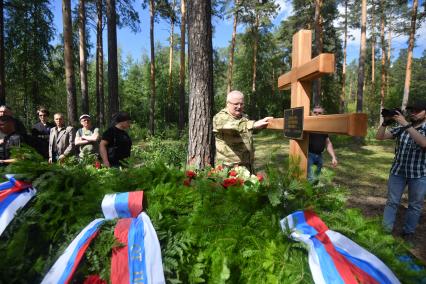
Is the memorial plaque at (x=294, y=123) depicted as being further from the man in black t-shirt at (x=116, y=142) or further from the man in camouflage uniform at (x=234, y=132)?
the man in black t-shirt at (x=116, y=142)

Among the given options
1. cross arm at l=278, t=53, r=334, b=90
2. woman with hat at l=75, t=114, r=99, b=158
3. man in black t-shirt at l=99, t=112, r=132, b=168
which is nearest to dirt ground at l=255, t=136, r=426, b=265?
cross arm at l=278, t=53, r=334, b=90

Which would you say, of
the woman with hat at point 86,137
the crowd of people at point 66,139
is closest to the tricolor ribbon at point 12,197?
the crowd of people at point 66,139

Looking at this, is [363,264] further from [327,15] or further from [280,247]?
[327,15]

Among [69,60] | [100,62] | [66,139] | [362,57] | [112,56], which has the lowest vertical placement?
[66,139]

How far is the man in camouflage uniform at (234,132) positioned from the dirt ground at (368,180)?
0.25 metres

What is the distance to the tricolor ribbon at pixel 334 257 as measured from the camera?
1.09m

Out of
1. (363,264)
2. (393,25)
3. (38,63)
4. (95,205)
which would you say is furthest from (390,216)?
(393,25)

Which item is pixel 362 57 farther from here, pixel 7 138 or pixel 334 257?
pixel 334 257

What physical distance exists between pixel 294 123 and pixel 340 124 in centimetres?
72

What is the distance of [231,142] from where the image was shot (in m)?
3.11

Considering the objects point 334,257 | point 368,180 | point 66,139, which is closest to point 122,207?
point 334,257

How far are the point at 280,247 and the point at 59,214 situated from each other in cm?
117

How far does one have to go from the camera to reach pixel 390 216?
154 inches

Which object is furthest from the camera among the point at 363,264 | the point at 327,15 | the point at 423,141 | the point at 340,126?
the point at 327,15
